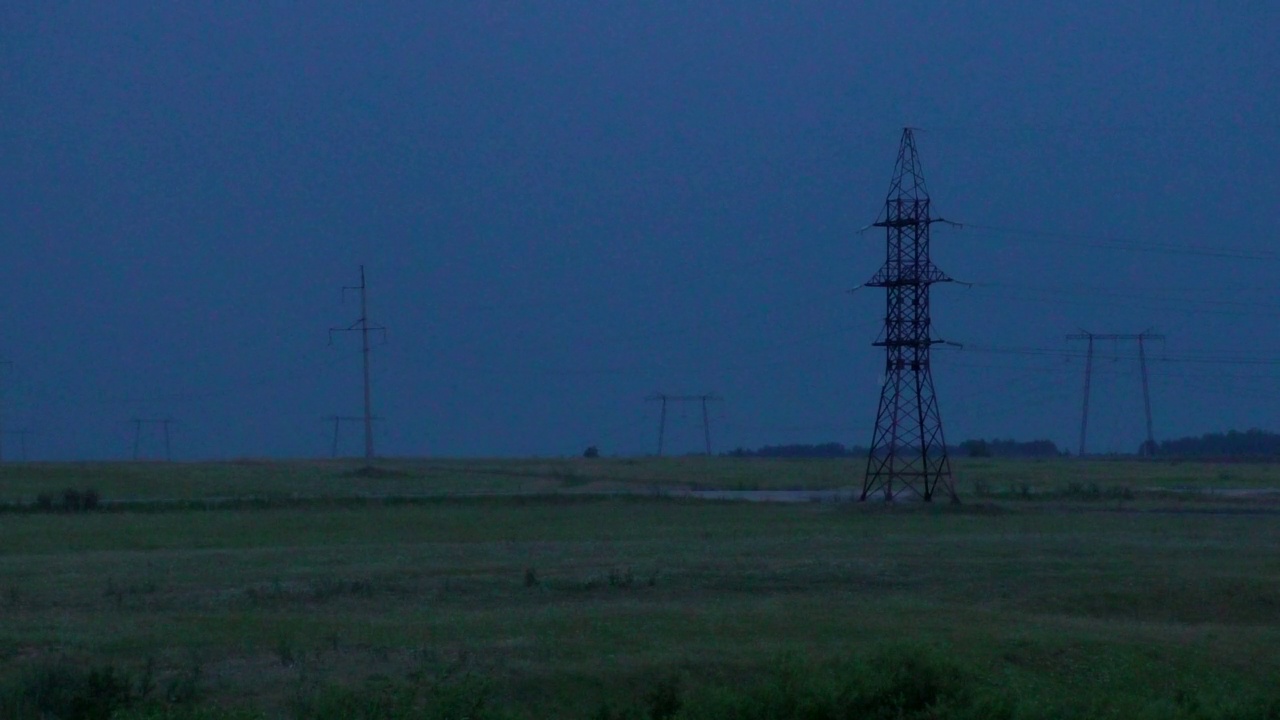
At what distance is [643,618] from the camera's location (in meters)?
25.6

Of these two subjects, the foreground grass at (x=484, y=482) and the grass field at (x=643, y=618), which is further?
the foreground grass at (x=484, y=482)

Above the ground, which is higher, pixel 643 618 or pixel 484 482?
pixel 484 482

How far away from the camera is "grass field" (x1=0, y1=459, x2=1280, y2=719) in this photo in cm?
1897

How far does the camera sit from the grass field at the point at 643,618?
18969 mm

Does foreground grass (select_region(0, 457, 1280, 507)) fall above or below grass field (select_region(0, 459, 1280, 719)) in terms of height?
above

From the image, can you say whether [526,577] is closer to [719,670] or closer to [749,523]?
[719,670]

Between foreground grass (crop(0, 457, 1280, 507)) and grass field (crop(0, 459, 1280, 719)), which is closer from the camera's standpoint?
grass field (crop(0, 459, 1280, 719))

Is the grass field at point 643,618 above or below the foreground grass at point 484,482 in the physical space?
below

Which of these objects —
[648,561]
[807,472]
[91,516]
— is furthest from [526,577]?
[807,472]

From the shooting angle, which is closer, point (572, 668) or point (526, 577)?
point (572, 668)

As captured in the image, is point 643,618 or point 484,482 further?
point 484,482

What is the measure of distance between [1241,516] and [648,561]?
1341 inches

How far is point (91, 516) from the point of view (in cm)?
6075

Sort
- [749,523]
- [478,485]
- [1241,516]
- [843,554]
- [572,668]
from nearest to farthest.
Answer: [572,668], [843,554], [749,523], [1241,516], [478,485]
